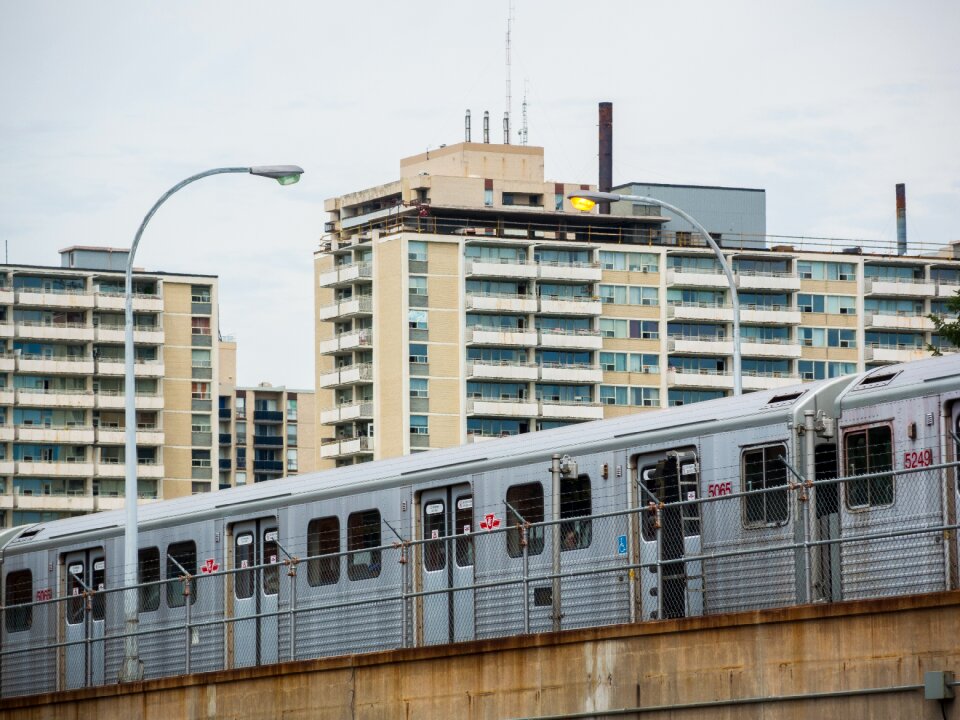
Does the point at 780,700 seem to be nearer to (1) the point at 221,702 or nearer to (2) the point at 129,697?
(1) the point at 221,702

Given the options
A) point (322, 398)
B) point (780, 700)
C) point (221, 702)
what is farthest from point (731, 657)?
point (322, 398)

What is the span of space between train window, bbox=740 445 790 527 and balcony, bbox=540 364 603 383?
350ft

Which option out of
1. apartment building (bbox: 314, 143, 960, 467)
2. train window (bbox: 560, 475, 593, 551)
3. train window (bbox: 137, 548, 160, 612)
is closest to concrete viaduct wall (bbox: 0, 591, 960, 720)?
train window (bbox: 560, 475, 593, 551)

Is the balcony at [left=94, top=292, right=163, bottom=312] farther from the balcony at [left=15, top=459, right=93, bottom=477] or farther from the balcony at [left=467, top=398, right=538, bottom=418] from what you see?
the balcony at [left=467, top=398, right=538, bottom=418]

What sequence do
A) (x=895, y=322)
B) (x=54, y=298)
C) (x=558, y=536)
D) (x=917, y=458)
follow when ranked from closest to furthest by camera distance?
(x=917, y=458), (x=558, y=536), (x=54, y=298), (x=895, y=322)

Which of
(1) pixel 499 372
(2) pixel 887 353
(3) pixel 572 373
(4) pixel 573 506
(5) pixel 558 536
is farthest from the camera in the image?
(2) pixel 887 353

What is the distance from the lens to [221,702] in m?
26.8

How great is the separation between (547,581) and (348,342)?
360 ft

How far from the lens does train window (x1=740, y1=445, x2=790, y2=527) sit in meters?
23.4

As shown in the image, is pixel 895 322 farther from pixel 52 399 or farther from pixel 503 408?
pixel 52 399

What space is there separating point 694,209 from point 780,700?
123 meters

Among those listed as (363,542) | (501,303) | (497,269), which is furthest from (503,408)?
(363,542)

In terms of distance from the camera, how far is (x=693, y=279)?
137 meters

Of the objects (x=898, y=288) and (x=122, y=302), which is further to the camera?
(x=898, y=288)
